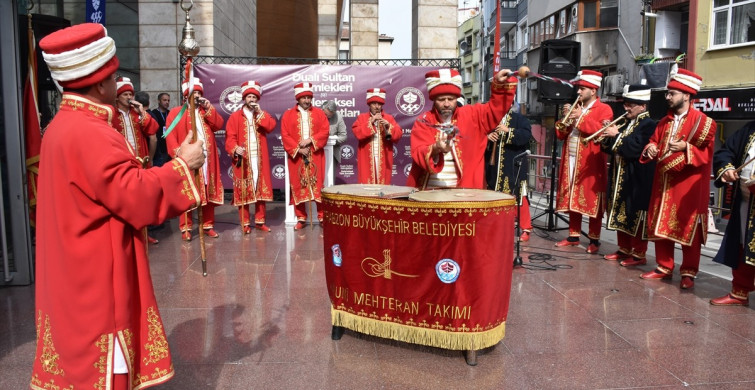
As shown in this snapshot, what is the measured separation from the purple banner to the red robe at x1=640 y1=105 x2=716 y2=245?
19.7 ft

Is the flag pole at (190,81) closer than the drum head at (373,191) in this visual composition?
Yes

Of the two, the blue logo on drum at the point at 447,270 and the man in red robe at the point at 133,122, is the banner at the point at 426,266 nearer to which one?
the blue logo on drum at the point at 447,270

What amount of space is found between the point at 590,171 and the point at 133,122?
570 centimetres

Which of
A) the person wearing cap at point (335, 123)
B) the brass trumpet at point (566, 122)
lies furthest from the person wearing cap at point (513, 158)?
the person wearing cap at point (335, 123)

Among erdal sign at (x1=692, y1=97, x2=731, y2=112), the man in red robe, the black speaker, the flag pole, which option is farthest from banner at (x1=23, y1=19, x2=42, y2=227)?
erdal sign at (x1=692, y1=97, x2=731, y2=112)

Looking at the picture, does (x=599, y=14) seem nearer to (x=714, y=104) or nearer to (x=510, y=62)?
(x=714, y=104)

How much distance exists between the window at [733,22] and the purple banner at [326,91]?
1226 centimetres

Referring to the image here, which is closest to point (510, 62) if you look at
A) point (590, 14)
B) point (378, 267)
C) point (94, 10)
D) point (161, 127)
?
point (590, 14)

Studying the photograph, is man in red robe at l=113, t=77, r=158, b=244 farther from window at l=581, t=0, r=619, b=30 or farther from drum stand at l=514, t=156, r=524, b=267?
window at l=581, t=0, r=619, b=30

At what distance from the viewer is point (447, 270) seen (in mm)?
3916

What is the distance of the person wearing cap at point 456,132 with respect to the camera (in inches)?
182

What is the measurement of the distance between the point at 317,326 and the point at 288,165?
5.03 m

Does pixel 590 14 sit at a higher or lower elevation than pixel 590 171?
higher

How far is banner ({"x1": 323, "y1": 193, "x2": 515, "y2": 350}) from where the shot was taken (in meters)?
3.84
